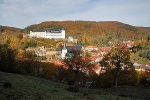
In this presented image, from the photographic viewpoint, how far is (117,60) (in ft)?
113

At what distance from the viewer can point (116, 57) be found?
112 ft

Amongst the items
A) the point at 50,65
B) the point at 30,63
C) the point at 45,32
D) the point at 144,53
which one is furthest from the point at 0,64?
the point at 45,32

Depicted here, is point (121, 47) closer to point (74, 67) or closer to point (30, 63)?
point (74, 67)

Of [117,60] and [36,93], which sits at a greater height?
[117,60]

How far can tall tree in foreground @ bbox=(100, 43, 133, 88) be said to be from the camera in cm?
3366

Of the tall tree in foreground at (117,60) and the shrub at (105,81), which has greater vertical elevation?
the tall tree in foreground at (117,60)

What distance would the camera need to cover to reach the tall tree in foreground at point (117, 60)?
110 feet

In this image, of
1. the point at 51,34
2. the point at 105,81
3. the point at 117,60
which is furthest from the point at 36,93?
the point at 51,34

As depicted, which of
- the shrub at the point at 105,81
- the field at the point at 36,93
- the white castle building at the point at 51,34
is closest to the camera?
the field at the point at 36,93

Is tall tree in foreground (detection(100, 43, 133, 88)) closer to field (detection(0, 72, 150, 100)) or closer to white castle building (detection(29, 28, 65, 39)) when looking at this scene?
field (detection(0, 72, 150, 100))

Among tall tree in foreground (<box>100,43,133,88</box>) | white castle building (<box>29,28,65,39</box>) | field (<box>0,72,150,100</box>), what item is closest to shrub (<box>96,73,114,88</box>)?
tall tree in foreground (<box>100,43,133,88</box>)

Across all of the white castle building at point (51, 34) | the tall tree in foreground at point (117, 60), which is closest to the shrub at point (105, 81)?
the tall tree in foreground at point (117, 60)

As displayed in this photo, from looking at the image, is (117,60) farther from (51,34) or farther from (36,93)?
(51,34)

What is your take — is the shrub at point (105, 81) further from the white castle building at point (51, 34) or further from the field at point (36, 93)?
the white castle building at point (51, 34)
